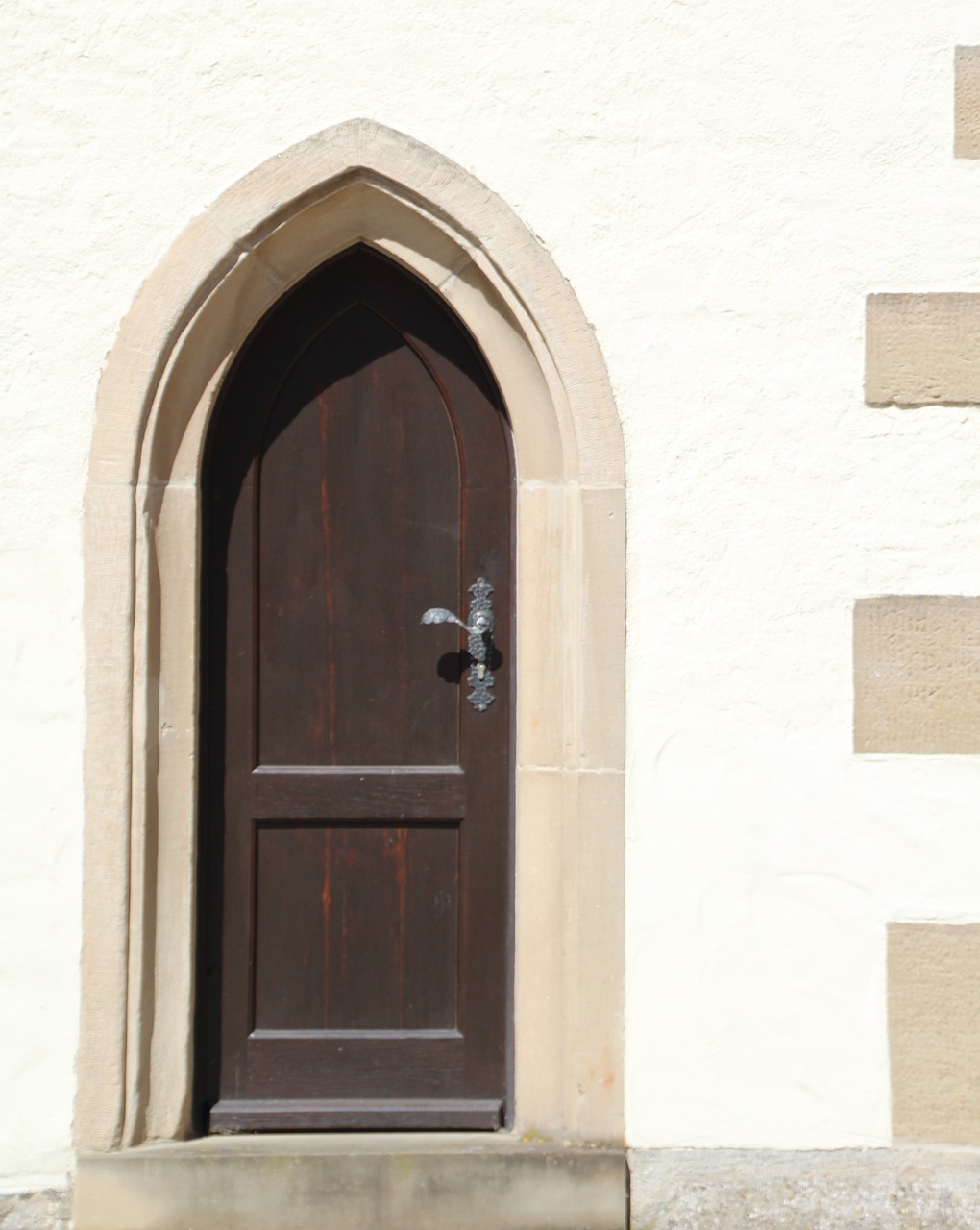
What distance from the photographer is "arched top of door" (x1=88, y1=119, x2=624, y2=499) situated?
9.20ft

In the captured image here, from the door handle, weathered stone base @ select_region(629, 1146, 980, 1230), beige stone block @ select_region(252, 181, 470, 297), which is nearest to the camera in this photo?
weathered stone base @ select_region(629, 1146, 980, 1230)

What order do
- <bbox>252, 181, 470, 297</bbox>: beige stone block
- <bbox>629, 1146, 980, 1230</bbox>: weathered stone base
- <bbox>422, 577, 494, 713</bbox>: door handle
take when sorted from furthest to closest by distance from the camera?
<bbox>422, 577, 494, 713</bbox>: door handle < <bbox>252, 181, 470, 297</bbox>: beige stone block < <bbox>629, 1146, 980, 1230</bbox>: weathered stone base

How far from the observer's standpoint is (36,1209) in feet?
9.12

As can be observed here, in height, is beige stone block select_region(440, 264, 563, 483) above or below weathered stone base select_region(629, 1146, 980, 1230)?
above

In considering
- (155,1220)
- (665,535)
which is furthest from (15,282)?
(155,1220)

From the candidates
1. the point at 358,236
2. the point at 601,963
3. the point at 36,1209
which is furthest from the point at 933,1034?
the point at 358,236

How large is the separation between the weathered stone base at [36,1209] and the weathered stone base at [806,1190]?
1299mm

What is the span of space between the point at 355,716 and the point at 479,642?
36 cm

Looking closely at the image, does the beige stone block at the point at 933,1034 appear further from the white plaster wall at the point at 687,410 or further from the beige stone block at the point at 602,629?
the beige stone block at the point at 602,629

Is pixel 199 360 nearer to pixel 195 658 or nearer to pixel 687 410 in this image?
pixel 195 658

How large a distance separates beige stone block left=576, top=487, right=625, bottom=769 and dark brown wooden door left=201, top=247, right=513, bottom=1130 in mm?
266

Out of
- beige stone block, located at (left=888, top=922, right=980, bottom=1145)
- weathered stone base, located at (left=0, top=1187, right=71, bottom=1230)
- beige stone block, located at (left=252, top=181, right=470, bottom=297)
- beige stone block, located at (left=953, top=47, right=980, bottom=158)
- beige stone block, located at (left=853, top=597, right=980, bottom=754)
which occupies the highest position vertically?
beige stone block, located at (left=953, top=47, right=980, bottom=158)

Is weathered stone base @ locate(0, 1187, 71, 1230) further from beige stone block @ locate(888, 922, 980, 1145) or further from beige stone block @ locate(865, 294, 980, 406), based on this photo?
beige stone block @ locate(865, 294, 980, 406)

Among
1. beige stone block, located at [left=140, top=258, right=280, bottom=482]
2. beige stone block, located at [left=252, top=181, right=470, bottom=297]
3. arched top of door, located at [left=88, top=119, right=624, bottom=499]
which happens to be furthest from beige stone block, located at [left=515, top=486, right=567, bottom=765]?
beige stone block, located at [left=140, top=258, right=280, bottom=482]
